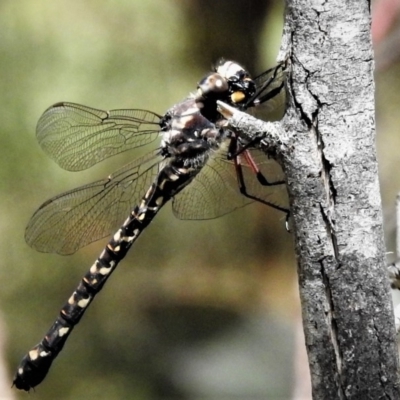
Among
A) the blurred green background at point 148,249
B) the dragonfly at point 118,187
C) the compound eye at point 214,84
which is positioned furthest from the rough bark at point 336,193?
the blurred green background at point 148,249

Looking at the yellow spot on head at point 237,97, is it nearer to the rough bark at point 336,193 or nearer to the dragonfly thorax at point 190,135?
the dragonfly thorax at point 190,135

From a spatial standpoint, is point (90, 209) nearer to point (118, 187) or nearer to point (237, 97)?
point (118, 187)

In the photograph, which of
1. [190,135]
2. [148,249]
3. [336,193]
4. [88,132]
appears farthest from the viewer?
[148,249]

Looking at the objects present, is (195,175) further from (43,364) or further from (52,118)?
(43,364)

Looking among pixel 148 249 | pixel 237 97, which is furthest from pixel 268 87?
pixel 148 249

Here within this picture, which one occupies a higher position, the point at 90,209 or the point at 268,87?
the point at 268,87

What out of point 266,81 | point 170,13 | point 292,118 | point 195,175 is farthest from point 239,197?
point 292,118
